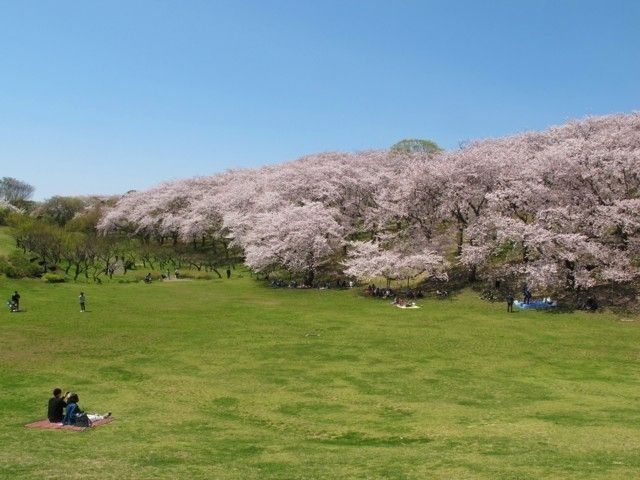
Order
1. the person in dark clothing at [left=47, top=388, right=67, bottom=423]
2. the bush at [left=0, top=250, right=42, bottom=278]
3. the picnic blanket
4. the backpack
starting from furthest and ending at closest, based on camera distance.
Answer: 1. the bush at [left=0, top=250, right=42, bottom=278]
2. the person in dark clothing at [left=47, top=388, right=67, bottom=423]
3. the backpack
4. the picnic blanket

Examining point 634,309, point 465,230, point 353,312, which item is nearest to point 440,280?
point 465,230

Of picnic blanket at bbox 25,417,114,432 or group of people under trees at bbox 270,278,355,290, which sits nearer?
picnic blanket at bbox 25,417,114,432

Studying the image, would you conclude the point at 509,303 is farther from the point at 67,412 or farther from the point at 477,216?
the point at 67,412

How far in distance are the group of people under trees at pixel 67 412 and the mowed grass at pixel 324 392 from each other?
2.43 ft

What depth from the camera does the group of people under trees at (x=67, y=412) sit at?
722 inches

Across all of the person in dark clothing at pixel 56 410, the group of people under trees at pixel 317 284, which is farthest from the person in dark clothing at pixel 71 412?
the group of people under trees at pixel 317 284

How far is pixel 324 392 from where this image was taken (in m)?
23.6

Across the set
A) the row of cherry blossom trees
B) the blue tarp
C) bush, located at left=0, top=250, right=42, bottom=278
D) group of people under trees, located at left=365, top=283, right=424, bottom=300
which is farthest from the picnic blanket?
bush, located at left=0, top=250, right=42, bottom=278

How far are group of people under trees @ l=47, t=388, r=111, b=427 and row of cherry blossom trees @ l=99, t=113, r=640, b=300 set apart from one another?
37.9 metres

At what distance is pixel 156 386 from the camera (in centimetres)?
2427

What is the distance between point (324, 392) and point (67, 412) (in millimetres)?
9752

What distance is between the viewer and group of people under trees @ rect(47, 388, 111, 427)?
18.3 metres

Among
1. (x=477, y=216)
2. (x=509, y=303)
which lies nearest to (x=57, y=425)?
(x=509, y=303)

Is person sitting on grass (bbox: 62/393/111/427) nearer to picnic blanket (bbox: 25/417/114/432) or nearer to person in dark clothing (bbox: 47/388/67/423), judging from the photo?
picnic blanket (bbox: 25/417/114/432)
